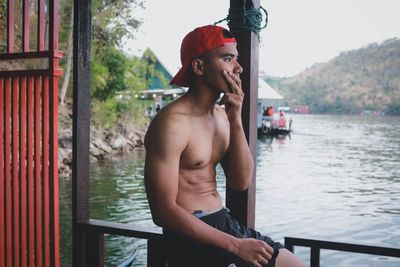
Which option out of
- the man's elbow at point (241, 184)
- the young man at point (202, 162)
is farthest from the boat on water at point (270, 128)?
the young man at point (202, 162)

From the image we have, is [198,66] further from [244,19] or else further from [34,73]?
[34,73]

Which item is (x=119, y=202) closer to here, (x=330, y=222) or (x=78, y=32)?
(x=330, y=222)

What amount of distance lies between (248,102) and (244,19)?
0.36 m

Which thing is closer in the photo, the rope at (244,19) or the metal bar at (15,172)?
the rope at (244,19)

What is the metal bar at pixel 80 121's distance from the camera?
8.03 feet

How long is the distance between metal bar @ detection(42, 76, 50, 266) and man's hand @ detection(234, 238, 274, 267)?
1.33m

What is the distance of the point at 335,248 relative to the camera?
6.57ft

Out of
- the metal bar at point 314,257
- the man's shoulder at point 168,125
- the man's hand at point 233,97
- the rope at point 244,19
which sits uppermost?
the rope at point 244,19

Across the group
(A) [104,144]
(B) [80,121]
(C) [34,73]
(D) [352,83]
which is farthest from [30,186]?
(D) [352,83]

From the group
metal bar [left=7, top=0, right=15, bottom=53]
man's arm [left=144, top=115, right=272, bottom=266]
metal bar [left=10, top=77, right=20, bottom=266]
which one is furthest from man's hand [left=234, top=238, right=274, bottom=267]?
metal bar [left=7, top=0, right=15, bottom=53]

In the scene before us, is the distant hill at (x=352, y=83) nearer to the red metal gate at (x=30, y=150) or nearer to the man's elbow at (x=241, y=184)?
the red metal gate at (x=30, y=150)

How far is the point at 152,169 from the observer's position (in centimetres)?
154

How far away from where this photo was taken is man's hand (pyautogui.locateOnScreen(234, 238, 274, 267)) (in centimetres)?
157

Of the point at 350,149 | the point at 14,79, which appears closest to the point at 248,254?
the point at 14,79
